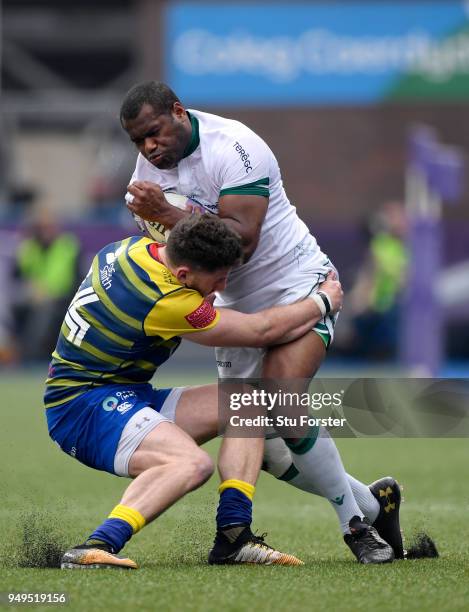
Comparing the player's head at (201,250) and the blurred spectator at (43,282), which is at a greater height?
the player's head at (201,250)

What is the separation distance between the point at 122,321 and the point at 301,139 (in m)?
16.5

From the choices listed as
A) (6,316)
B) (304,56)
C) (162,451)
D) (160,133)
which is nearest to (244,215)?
(160,133)

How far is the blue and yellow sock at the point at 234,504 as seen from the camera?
16.3 ft

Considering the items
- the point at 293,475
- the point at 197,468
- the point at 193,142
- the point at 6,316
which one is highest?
the point at 193,142

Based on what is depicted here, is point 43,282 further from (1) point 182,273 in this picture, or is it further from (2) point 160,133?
(1) point 182,273

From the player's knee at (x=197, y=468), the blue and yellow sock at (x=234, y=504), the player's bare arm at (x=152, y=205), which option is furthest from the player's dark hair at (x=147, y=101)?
the blue and yellow sock at (x=234, y=504)

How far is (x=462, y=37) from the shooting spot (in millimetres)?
20547

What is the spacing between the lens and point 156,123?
203 inches

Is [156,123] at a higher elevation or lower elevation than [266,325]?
higher

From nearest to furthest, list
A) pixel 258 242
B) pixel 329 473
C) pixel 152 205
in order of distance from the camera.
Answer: pixel 152 205 → pixel 329 473 → pixel 258 242

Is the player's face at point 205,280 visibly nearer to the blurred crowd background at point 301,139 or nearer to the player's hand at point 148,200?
the player's hand at point 148,200

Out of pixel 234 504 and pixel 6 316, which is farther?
pixel 6 316

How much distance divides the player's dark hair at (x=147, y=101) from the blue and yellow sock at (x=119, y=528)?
152 cm

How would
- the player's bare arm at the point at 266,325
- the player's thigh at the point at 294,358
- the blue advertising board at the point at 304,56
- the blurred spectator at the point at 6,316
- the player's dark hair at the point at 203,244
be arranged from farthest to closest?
1. the blue advertising board at the point at 304,56
2. the blurred spectator at the point at 6,316
3. the player's thigh at the point at 294,358
4. the player's bare arm at the point at 266,325
5. the player's dark hair at the point at 203,244
